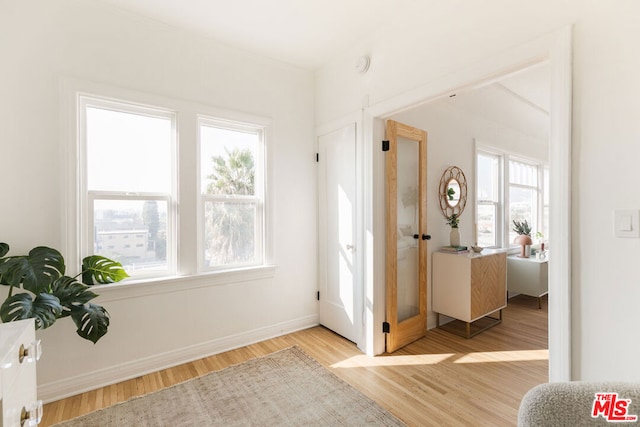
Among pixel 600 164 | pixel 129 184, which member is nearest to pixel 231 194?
pixel 129 184

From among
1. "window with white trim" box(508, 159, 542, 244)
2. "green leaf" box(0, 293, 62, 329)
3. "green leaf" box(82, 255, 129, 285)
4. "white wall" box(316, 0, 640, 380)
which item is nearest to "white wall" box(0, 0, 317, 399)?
"green leaf" box(82, 255, 129, 285)

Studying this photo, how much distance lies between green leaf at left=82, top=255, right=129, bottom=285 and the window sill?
0.18 metres

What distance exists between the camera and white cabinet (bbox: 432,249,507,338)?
3.00 meters

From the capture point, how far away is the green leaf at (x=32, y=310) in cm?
156

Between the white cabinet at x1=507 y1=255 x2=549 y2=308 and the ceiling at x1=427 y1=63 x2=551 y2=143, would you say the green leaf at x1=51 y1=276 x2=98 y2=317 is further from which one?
the white cabinet at x1=507 y1=255 x2=549 y2=308

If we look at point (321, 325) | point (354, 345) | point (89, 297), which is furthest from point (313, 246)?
point (89, 297)

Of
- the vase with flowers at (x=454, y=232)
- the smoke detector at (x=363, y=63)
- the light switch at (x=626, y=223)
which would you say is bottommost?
the vase with flowers at (x=454, y=232)

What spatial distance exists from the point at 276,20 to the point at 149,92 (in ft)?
3.91

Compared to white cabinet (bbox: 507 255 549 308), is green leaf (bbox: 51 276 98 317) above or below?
above

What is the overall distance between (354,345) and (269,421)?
3.96ft

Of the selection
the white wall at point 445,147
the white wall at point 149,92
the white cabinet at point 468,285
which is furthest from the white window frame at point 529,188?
the white wall at point 149,92

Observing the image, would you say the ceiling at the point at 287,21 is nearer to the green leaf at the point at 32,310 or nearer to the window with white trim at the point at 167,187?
the window with white trim at the point at 167,187

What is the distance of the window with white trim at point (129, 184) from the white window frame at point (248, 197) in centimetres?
22

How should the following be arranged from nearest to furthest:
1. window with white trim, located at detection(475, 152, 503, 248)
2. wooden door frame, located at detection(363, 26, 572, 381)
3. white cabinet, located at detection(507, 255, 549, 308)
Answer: wooden door frame, located at detection(363, 26, 572, 381) → white cabinet, located at detection(507, 255, 549, 308) → window with white trim, located at detection(475, 152, 503, 248)
